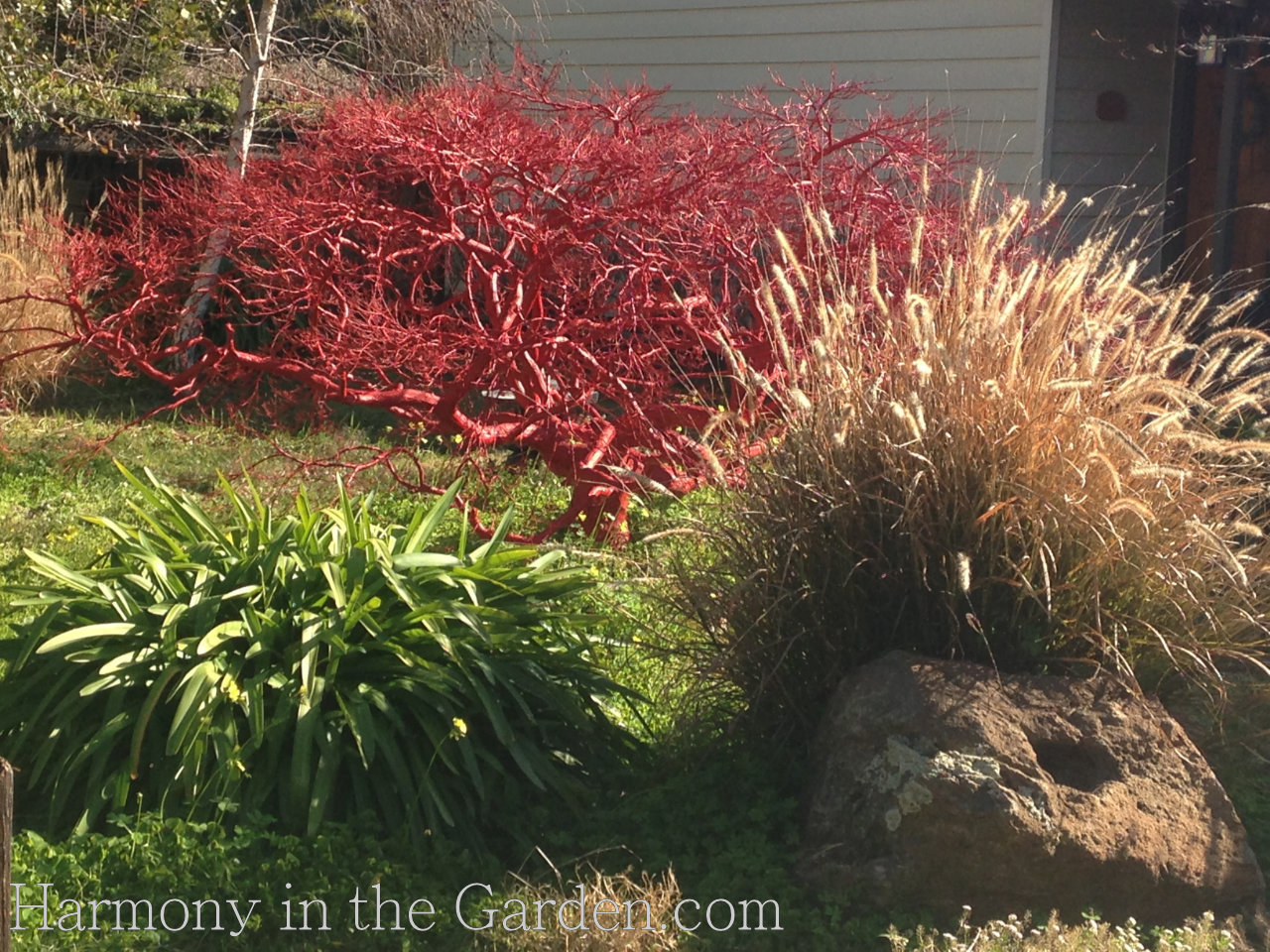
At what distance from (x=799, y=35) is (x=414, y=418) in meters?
5.76

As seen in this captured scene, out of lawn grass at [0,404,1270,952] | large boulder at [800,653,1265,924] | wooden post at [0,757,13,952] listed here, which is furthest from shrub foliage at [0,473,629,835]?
wooden post at [0,757,13,952]

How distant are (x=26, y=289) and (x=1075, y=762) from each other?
7679 millimetres

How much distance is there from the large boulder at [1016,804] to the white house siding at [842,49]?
5256mm

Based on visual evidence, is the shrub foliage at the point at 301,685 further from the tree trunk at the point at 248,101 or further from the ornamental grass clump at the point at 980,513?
the tree trunk at the point at 248,101

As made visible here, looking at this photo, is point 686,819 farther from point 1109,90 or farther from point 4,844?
point 1109,90

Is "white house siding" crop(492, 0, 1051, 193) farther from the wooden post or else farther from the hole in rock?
the wooden post

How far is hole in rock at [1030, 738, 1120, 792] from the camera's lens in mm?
3676

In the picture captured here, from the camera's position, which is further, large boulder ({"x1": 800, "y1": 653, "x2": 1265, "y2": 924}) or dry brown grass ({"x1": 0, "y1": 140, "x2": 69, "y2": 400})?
dry brown grass ({"x1": 0, "y1": 140, "x2": 69, "y2": 400})

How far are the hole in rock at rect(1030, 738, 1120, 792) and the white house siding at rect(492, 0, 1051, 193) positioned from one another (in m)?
5.29

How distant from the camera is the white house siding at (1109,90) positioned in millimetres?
9641

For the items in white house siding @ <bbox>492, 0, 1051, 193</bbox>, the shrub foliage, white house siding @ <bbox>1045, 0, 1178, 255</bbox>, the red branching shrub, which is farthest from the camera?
white house siding @ <bbox>1045, 0, 1178, 255</bbox>

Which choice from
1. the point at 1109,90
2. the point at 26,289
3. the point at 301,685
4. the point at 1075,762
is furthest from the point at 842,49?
the point at 301,685

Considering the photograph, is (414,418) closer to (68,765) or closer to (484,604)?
(484,604)

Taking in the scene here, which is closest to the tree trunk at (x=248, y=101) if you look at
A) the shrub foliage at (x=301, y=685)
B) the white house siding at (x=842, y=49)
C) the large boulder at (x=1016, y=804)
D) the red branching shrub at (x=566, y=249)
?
the white house siding at (x=842, y=49)
